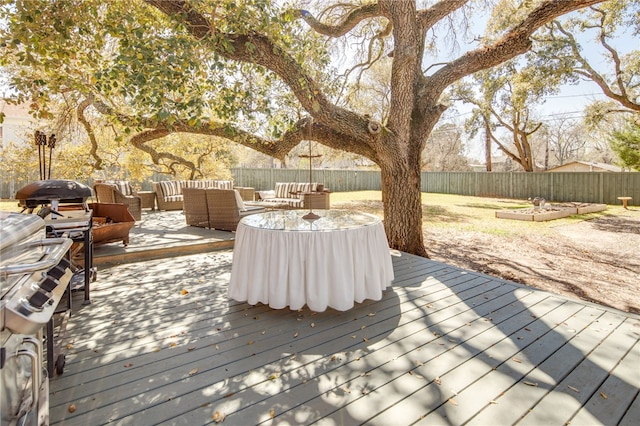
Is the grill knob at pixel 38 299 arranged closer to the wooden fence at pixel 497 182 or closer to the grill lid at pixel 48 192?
the grill lid at pixel 48 192

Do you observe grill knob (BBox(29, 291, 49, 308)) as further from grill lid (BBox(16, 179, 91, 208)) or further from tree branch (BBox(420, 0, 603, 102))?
tree branch (BBox(420, 0, 603, 102))

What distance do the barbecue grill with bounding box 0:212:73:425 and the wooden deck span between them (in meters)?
0.64

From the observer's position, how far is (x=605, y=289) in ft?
14.5

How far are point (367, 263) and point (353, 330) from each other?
0.64 meters

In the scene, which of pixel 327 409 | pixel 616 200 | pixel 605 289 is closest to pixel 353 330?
Result: pixel 327 409

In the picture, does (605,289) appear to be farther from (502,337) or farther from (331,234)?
(331,234)

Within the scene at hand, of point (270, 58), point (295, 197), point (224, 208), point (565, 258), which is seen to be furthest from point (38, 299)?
point (295, 197)

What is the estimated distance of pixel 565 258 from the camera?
6.05 m

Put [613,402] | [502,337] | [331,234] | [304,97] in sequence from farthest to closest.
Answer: [304,97]
[331,234]
[502,337]
[613,402]

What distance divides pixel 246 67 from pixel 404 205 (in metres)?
3.04

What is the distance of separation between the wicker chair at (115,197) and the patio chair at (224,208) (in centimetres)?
199

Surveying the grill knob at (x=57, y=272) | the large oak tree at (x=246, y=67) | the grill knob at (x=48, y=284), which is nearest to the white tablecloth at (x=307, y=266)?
the large oak tree at (x=246, y=67)

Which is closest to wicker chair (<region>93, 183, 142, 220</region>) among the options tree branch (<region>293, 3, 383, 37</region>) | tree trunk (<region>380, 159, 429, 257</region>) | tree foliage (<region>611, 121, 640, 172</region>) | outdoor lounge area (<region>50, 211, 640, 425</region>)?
outdoor lounge area (<region>50, 211, 640, 425</region>)

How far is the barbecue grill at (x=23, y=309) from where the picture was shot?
3.14 feet
